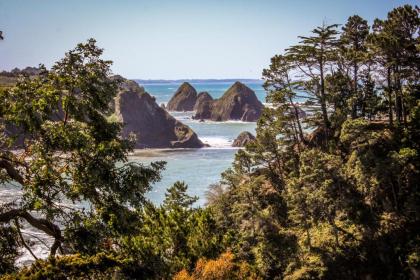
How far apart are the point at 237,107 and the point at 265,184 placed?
137474mm

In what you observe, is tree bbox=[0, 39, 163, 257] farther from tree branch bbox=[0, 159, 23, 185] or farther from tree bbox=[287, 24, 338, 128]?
tree bbox=[287, 24, 338, 128]

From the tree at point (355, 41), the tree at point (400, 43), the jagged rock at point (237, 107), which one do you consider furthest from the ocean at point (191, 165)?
the tree at point (400, 43)

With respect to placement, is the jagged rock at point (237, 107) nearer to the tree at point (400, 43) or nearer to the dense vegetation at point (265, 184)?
the dense vegetation at point (265, 184)

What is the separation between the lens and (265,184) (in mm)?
49812

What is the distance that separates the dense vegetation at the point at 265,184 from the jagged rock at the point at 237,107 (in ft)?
430

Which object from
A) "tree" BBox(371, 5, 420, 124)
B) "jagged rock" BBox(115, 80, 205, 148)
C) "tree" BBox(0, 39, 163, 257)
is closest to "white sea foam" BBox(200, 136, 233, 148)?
"jagged rock" BBox(115, 80, 205, 148)

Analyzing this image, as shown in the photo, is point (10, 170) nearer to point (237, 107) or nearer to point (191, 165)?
point (191, 165)

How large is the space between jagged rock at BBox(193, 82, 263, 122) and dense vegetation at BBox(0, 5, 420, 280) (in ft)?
430

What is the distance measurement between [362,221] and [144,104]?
345 ft

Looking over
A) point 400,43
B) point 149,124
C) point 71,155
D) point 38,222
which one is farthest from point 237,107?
point 38,222

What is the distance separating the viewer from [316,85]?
4328 cm

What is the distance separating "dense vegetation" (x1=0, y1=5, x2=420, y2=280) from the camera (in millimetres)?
11875

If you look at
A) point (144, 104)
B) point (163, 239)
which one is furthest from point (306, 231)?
point (144, 104)

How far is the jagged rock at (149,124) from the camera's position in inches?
4963
